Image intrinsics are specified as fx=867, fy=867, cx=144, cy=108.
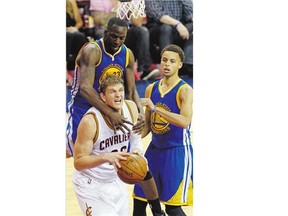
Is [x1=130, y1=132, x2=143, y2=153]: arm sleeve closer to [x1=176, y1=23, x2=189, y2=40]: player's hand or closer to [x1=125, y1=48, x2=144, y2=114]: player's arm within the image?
[x1=125, y1=48, x2=144, y2=114]: player's arm

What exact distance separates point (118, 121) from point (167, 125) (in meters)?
0.27

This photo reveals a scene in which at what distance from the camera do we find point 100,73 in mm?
4262

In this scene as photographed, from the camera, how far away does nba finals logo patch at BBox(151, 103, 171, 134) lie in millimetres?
4379

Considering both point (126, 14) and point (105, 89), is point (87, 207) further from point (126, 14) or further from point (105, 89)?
point (126, 14)

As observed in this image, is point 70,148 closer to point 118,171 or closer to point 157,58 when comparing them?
point 118,171

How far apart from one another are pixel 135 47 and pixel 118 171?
24.7 inches

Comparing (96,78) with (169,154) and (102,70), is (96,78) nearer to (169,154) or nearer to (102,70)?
(102,70)

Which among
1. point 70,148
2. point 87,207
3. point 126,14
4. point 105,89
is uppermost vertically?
point 126,14

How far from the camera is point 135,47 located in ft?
14.3

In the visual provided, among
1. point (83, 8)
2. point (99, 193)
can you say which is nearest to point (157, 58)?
point (83, 8)

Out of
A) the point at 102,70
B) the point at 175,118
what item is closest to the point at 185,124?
the point at 175,118

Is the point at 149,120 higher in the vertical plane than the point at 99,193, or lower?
higher

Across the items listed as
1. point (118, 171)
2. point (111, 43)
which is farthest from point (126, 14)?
point (118, 171)

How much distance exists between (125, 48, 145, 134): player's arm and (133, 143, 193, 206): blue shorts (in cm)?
13
